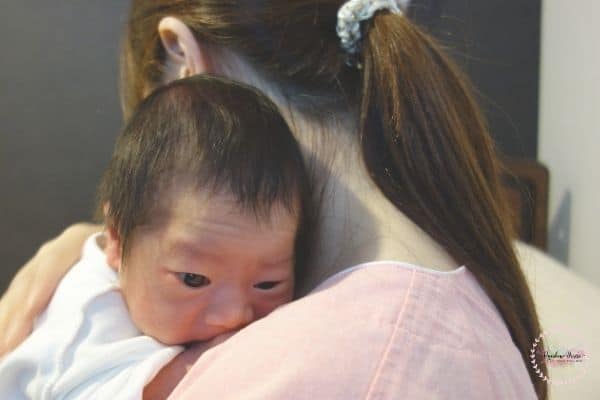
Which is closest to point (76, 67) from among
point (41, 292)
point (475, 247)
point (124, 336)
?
point (41, 292)

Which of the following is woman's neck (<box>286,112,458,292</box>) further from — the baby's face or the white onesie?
the white onesie

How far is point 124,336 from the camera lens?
2.43 ft

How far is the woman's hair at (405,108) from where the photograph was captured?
2.36 ft

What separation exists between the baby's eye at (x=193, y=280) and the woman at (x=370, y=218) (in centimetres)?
10

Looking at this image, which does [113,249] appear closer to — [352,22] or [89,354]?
[89,354]

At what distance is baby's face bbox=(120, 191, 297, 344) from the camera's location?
656 mm

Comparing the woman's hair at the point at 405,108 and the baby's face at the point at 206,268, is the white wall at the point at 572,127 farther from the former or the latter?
the baby's face at the point at 206,268

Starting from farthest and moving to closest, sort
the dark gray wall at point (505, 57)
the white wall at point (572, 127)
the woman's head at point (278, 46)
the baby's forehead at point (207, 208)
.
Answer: the dark gray wall at point (505, 57)
the white wall at point (572, 127)
the woman's head at point (278, 46)
the baby's forehead at point (207, 208)

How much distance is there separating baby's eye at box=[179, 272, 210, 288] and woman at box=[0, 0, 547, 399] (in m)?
0.10

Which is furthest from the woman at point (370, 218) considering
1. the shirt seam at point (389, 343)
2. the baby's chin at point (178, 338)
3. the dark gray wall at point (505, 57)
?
the dark gray wall at point (505, 57)
